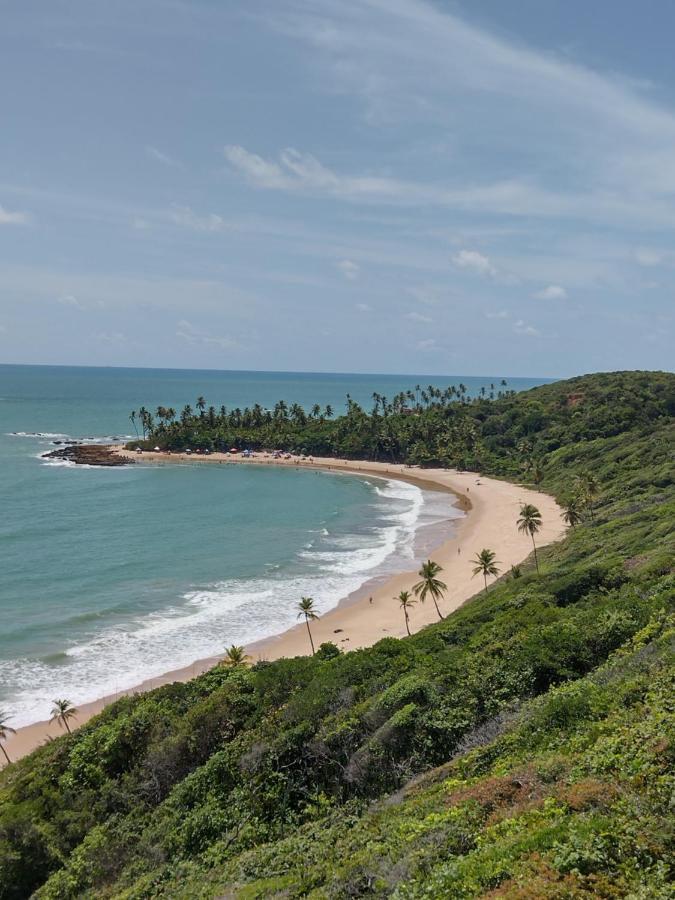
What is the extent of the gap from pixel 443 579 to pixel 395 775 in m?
38.8

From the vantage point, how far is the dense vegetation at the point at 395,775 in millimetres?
10570

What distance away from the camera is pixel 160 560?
5981cm

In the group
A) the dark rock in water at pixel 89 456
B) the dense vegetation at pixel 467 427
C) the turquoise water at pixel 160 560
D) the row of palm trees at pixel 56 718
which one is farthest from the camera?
the dense vegetation at pixel 467 427

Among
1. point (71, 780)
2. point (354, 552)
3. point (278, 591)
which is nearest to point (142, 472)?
point (354, 552)

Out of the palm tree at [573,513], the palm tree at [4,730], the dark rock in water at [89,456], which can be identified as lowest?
the palm tree at [4,730]

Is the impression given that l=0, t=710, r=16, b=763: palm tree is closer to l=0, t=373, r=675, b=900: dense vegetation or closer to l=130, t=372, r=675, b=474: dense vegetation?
l=0, t=373, r=675, b=900: dense vegetation

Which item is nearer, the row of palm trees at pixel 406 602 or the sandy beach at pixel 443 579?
the row of palm trees at pixel 406 602

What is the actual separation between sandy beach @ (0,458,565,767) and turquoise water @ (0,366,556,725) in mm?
1616

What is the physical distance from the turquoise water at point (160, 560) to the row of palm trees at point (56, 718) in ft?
3.16

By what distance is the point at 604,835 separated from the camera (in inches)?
387

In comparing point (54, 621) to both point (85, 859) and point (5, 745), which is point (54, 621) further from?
point (85, 859)

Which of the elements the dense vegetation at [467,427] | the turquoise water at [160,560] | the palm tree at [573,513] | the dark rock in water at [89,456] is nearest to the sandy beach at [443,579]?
the turquoise water at [160,560]

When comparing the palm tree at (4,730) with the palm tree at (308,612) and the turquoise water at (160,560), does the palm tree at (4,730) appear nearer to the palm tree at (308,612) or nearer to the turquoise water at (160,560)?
the turquoise water at (160,560)

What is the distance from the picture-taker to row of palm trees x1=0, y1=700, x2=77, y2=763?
28958mm
